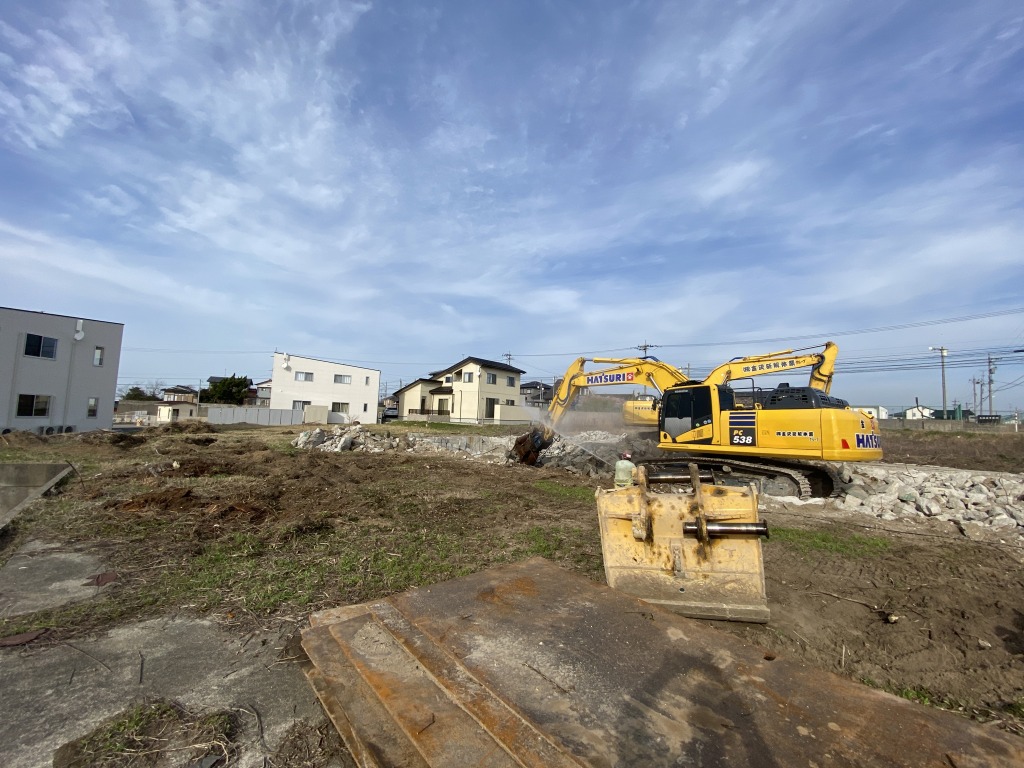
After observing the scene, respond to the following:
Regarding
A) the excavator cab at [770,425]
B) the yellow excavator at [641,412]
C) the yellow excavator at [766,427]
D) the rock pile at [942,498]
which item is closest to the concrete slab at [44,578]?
the yellow excavator at [766,427]

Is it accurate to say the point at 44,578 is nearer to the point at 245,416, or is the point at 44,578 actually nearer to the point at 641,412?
the point at 641,412

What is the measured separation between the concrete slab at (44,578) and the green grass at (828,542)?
7.77 metres

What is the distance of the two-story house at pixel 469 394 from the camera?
1745 inches

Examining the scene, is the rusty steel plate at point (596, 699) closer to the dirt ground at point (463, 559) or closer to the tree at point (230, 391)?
the dirt ground at point (463, 559)

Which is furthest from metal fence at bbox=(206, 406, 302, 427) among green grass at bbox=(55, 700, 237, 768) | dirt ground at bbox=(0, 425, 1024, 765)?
green grass at bbox=(55, 700, 237, 768)

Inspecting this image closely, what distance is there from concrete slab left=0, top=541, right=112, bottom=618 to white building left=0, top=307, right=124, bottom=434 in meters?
23.5

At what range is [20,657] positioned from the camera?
322cm

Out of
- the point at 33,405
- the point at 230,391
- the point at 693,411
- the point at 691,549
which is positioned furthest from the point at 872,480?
the point at 230,391

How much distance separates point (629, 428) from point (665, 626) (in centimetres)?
1283

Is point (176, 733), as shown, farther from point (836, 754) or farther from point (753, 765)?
point (836, 754)

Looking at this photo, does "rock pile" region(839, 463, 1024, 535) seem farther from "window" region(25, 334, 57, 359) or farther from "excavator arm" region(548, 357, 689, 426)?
"window" region(25, 334, 57, 359)

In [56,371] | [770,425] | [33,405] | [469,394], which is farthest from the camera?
[469,394]

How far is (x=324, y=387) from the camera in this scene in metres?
45.5

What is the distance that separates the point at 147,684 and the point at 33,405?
95.0 feet
